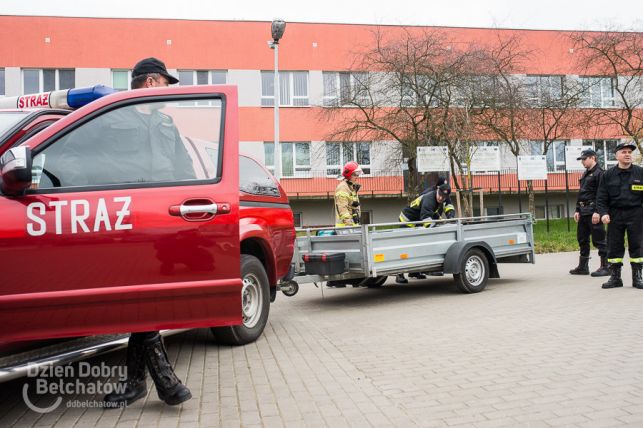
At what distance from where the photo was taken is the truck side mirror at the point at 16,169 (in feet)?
9.95

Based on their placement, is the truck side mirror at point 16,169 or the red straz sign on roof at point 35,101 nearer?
the truck side mirror at point 16,169

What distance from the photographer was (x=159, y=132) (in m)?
3.52

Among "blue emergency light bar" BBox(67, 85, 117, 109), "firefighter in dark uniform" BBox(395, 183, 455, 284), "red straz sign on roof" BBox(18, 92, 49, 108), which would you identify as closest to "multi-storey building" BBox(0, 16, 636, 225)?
"firefighter in dark uniform" BBox(395, 183, 455, 284)

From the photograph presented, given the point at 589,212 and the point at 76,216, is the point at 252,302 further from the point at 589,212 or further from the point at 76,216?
the point at 589,212

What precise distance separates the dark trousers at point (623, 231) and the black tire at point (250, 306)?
5.66 m

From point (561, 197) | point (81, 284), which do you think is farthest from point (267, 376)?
point (561, 197)

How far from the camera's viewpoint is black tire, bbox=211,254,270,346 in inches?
209

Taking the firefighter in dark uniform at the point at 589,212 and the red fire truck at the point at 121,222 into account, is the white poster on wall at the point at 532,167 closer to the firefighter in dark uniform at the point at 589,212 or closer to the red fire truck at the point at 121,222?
the firefighter in dark uniform at the point at 589,212

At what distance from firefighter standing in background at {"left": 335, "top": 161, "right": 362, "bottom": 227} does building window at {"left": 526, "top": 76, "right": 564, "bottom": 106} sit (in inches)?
482

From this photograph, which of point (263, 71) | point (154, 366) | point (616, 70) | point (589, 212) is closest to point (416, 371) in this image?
point (154, 366)

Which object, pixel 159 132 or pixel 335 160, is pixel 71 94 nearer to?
pixel 159 132

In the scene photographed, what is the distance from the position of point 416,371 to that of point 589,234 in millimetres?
6785

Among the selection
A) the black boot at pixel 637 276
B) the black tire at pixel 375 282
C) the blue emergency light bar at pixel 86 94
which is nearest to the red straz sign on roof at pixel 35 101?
the blue emergency light bar at pixel 86 94

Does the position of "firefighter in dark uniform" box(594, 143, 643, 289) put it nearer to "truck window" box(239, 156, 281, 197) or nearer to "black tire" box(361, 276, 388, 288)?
"black tire" box(361, 276, 388, 288)
